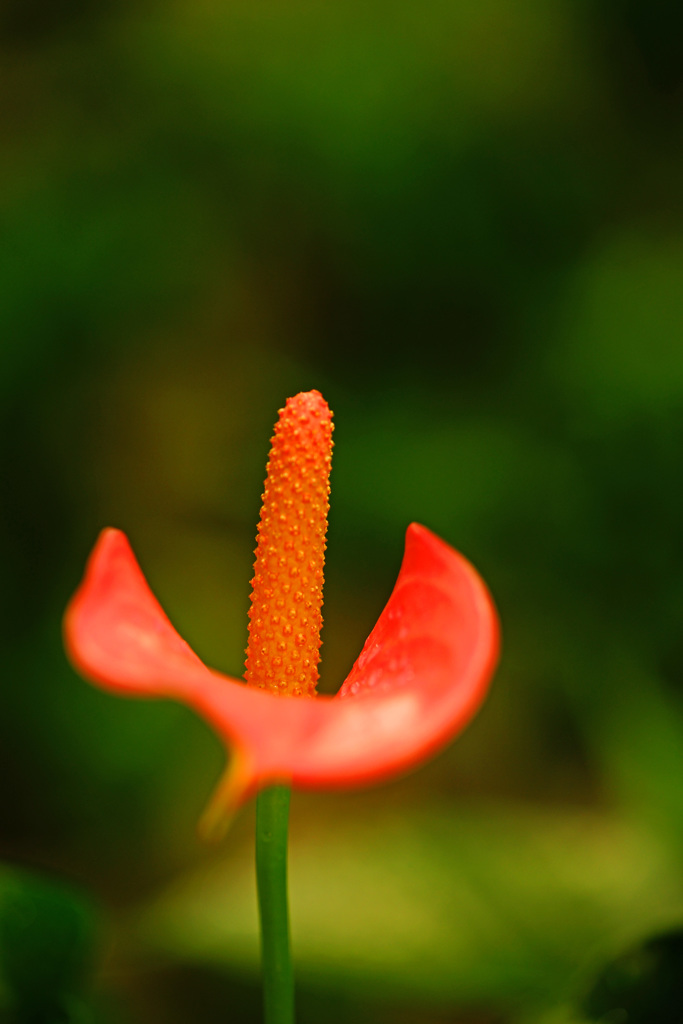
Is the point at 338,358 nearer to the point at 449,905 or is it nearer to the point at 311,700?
the point at 449,905

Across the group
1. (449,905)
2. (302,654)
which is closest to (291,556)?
(302,654)

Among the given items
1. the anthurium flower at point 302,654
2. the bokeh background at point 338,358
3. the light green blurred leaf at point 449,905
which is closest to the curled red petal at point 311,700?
the anthurium flower at point 302,654

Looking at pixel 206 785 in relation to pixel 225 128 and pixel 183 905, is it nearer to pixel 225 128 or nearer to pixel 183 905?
pixel 183 905

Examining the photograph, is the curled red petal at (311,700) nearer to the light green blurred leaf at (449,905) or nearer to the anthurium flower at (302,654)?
the anthurium flower at (302,654)

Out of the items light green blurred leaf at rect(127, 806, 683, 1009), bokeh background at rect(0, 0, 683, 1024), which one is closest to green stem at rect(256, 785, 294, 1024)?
light green blurred leaf at rect(127, 806, 683, 1009)

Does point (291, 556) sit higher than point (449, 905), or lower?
higher

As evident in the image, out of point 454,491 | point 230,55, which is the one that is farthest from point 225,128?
point 454,491

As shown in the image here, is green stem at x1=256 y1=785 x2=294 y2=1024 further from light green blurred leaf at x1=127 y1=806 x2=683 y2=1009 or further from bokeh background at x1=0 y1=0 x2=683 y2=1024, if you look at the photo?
bokeh background at x1=0 y1=0 x2=683 y2=1024
